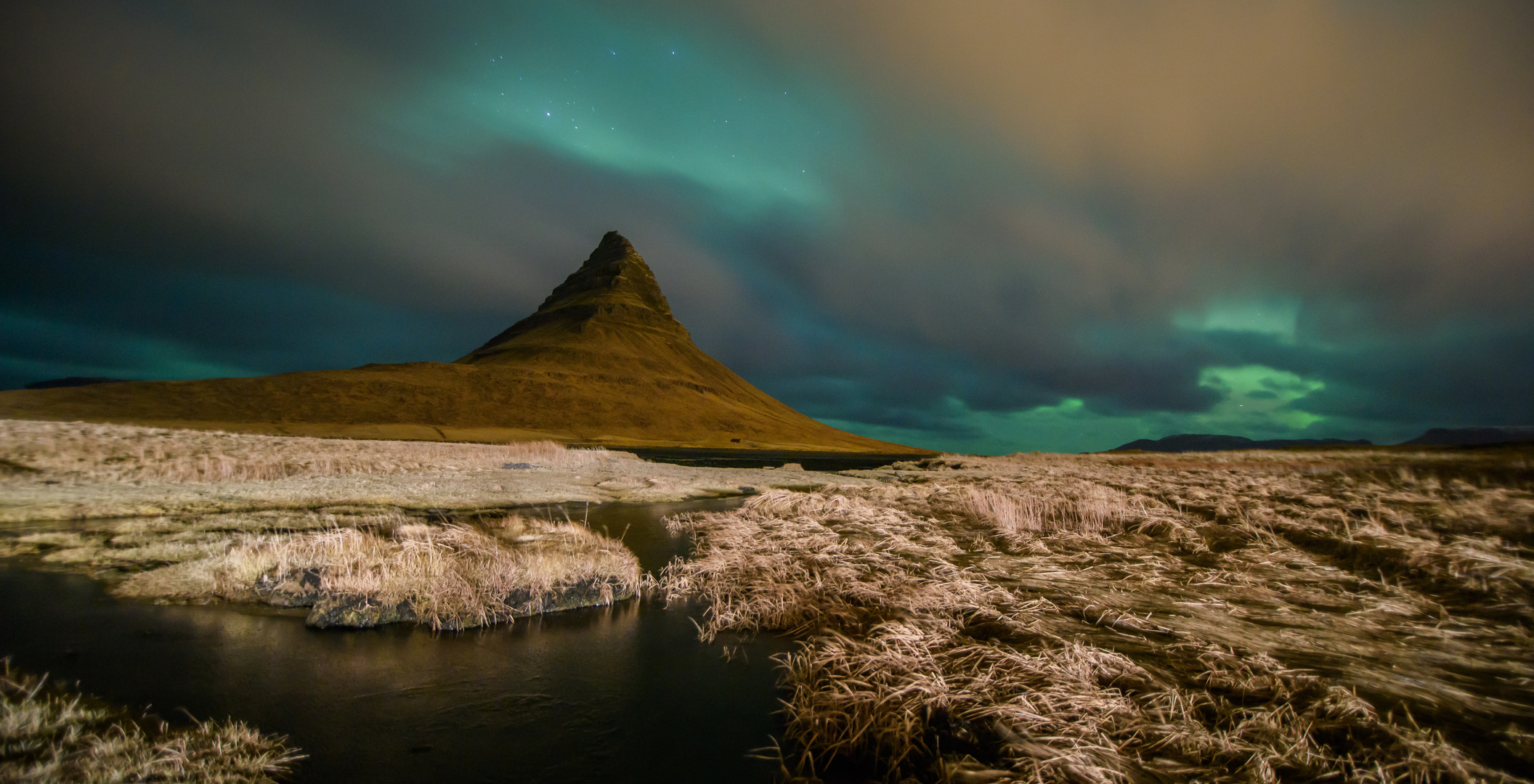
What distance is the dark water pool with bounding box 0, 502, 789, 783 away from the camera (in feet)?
17.4

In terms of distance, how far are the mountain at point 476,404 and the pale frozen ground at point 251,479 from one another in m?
51.0

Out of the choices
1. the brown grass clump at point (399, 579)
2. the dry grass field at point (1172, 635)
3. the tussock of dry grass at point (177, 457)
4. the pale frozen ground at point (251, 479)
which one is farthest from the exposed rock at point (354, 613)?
the tussock of dry grass at point (177, 457)

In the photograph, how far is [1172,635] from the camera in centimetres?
679

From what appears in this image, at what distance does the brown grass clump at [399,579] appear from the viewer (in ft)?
28.8

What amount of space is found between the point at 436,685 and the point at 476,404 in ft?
411

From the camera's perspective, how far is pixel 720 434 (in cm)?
14338

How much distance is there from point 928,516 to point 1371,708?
1335cm

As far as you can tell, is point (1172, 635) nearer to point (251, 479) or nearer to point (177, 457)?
point (251, 479)

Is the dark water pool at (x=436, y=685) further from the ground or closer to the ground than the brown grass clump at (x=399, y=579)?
closer to the ground

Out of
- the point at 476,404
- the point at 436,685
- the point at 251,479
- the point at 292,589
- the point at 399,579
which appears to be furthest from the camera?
the point at 476,404

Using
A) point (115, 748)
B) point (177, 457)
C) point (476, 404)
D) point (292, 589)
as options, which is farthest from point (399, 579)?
point (476, 404)

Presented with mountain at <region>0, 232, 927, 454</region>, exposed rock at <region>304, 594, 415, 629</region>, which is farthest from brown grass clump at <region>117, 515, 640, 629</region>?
mountain at <region>0, 232, 927, 454</region>

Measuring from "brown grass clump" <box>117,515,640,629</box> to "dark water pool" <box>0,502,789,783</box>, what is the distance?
1.24 ft

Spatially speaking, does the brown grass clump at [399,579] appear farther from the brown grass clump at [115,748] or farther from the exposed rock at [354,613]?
the brown grass clump at [115,748]
